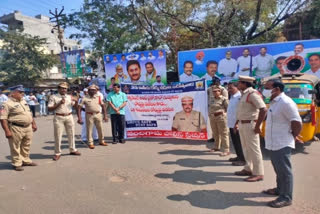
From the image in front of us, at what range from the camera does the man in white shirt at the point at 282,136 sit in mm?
3518

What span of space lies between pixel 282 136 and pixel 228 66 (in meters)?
8.80

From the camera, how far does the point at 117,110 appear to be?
24.9ft

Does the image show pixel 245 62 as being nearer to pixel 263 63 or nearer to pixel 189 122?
pixel 263 63

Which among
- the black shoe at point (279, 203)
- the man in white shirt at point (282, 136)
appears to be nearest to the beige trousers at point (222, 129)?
the man in white shirt at point (282, 136)

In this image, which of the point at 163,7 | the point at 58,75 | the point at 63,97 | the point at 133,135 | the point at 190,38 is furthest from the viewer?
the point at 58,75

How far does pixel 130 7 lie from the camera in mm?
18984

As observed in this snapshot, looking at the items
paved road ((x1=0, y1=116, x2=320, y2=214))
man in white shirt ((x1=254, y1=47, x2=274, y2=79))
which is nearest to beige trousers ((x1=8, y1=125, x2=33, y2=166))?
paved road ((x1=0, y1=116, x2=320, y2=214))

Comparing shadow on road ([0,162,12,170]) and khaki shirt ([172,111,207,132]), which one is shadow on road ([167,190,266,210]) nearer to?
khaki shirt ([172,111,207,132])

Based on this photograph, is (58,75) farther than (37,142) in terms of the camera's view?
Yes

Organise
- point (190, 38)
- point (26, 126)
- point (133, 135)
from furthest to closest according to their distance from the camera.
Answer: point (190, 38) < point (133, 135) < point (26, 126)

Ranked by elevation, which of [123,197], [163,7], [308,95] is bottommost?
[123,197]

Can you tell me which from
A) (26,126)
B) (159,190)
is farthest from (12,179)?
(159,190)

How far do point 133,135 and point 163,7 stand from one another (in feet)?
42.7

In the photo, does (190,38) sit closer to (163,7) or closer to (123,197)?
(163,7)
